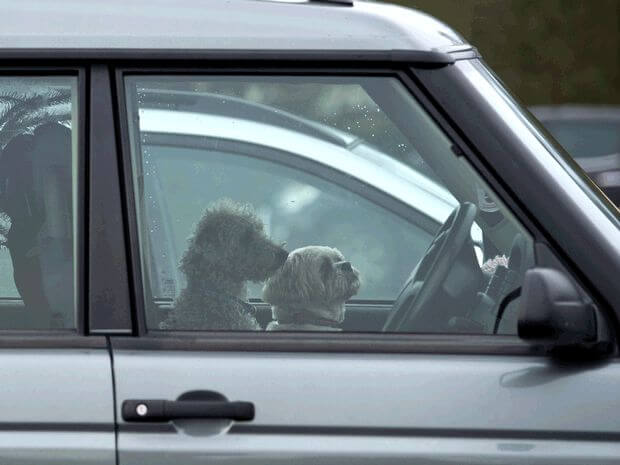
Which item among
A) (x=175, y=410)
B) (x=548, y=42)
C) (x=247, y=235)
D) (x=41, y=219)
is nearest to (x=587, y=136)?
(x=548, y=42)

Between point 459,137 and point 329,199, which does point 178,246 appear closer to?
point 329,199

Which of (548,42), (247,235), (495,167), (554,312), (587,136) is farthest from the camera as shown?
(548,42)

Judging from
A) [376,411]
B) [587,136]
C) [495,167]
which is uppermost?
[587,136]

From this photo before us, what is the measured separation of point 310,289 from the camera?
9.04 ft

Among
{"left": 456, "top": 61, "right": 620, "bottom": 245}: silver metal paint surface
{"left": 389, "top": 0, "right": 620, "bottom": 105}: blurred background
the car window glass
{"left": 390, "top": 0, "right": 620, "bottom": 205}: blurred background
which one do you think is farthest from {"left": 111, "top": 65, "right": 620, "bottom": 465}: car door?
{"left": 389, "top": 0, "right": 620, "bottom": 105}: blurred background

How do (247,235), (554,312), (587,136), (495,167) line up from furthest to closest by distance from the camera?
(587,136), (247,235), (495,167), (554,312)

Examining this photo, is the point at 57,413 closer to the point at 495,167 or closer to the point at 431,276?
the point at 431,276

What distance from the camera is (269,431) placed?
255cm

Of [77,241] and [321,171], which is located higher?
[321,171]

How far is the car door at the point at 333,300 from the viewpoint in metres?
2.55

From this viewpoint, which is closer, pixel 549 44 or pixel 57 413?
pixel 57 413

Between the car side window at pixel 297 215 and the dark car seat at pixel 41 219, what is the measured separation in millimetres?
160

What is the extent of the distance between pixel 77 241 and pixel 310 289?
1.57 feet

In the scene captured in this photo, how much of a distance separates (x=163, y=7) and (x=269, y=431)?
0.88 m
